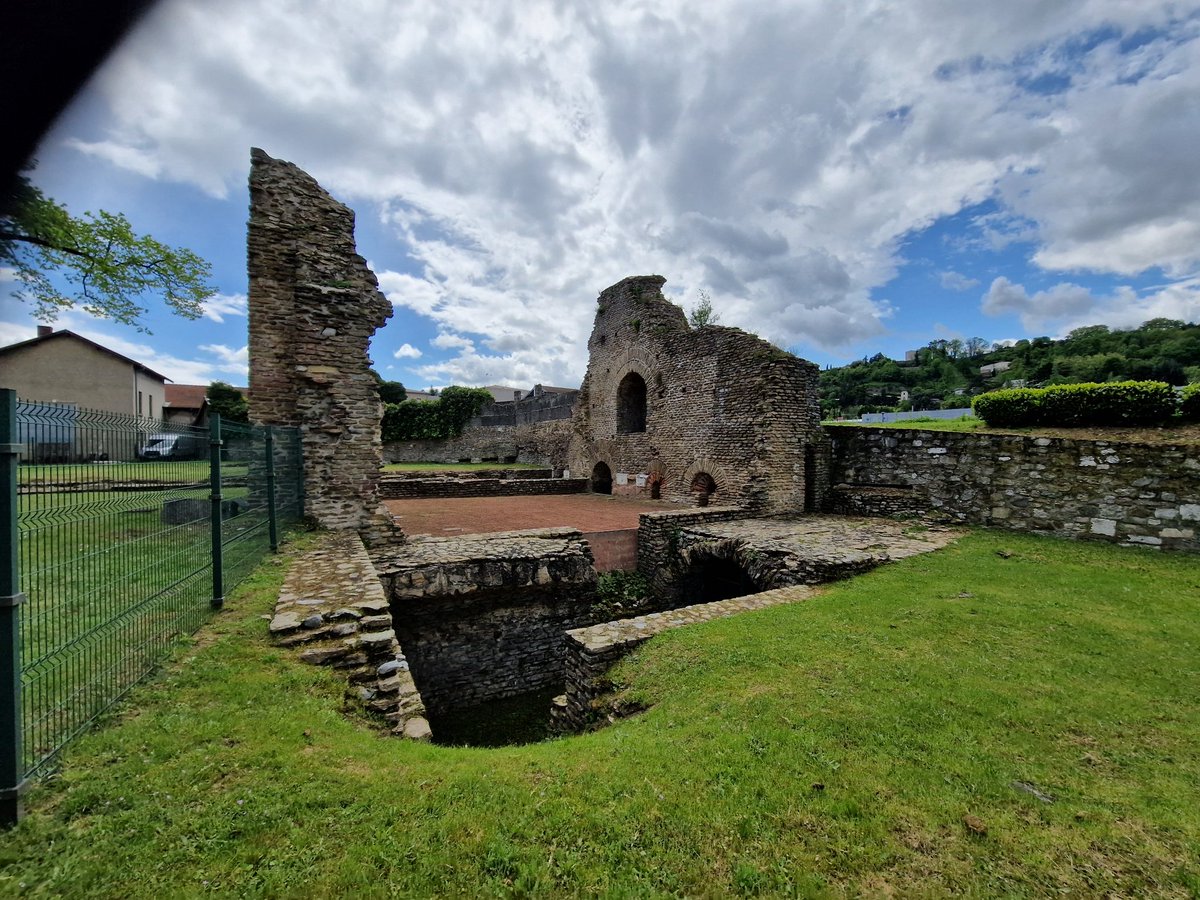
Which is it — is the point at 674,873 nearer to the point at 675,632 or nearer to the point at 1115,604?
the point at 675,632

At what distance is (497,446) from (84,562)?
28.4m

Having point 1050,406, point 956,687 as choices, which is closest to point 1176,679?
point 956,687

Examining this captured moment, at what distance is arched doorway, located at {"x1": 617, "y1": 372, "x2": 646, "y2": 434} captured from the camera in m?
18.0

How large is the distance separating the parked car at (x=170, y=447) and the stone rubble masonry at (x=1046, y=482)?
11950 millimetres

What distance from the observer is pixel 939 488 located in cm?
1045

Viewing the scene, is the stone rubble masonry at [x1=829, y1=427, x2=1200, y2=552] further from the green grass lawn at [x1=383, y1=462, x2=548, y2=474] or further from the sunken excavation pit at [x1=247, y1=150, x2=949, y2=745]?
the green grass lawn at [x1=383, y1=462, x2=548, y2=474]

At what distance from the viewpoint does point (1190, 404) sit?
8.98m

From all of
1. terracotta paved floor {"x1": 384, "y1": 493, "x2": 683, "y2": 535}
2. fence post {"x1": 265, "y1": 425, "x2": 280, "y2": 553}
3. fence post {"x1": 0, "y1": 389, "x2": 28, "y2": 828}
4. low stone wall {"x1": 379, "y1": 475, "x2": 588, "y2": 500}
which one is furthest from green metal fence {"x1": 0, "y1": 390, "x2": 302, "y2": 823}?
low stone wall {"x1": 379, "y1": 475, "x2": 588, "y2": 500}

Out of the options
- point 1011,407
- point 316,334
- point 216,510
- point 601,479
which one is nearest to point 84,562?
point 216,510

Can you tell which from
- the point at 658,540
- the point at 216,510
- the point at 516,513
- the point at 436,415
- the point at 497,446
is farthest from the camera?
the point at 436,415

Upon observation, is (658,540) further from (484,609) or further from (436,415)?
(436,415)

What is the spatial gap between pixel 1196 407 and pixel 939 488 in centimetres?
417

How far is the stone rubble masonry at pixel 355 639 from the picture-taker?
3.43m

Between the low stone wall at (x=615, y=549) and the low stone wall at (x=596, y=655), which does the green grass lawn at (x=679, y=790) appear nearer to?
the low stone wall at (x=596, y=655)
